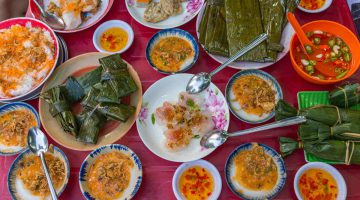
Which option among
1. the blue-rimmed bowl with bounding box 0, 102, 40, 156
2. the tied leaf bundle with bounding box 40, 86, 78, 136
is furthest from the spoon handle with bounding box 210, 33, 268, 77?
the blue-rimmed bowl with bounding box 0, 102, 40, 156

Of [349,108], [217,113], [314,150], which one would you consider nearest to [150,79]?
[217,113]

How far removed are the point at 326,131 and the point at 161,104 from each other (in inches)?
41.1

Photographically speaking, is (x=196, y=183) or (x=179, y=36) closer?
(x=196, y=183)

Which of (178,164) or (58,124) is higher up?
(58,124)

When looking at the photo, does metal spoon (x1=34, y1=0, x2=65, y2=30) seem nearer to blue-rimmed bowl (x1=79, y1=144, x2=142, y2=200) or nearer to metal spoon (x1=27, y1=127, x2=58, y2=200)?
metal spoon (x1=27, y1=127, x2=58, y2=200)

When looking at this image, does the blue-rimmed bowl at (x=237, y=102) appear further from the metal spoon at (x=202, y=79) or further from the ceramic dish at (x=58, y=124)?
the ceramic dish at (x=58, y=124)

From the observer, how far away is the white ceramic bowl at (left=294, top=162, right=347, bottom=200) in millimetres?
1719

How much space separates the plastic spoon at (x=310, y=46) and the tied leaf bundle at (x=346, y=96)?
18cm

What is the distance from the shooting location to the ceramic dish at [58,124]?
6.22 feet

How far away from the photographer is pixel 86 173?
1854 mm

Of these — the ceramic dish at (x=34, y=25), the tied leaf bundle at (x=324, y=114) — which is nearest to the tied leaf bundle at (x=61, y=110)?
the ceramic dish at (x=34, y=25)

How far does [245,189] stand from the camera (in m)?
1.80

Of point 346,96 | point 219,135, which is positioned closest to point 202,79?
point 219,135

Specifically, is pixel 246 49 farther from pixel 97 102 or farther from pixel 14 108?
pixel 14 108
